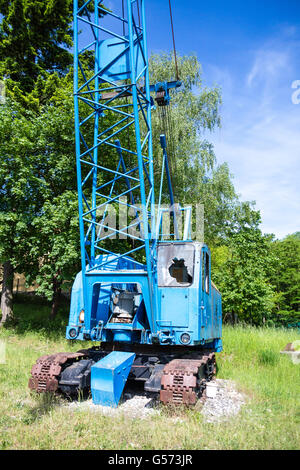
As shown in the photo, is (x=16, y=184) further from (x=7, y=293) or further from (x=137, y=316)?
(x=137, y=316)

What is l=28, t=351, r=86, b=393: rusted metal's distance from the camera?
6.14 meters

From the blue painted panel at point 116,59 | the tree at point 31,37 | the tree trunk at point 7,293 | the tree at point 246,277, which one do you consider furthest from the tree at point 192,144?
the blue painted panel at point 116,59

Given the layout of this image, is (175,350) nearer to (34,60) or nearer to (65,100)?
(65,100)

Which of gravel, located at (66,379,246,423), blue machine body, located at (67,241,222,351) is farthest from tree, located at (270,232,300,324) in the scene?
blue machine body, located at (67,241,222,351)

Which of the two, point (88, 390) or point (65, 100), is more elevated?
point (65, 100)

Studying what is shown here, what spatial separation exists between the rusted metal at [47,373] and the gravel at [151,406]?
468mm

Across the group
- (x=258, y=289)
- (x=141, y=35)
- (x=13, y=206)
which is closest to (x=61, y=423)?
(x=141, y=35)

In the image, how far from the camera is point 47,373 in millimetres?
6254

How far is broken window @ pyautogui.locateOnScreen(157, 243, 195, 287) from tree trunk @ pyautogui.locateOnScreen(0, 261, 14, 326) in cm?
946

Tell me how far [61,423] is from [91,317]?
2245 mm

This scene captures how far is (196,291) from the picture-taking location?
6.37 meters

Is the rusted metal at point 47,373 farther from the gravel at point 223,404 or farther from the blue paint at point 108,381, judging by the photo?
the gravel at point 223,404

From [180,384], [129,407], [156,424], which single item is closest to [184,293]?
[180,384]

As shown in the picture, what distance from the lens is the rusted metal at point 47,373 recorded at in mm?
6145
